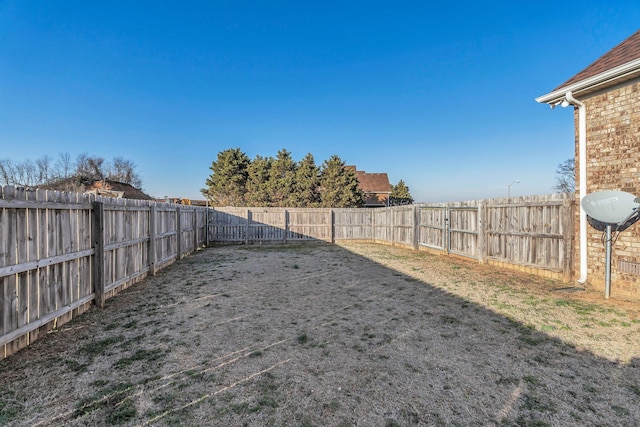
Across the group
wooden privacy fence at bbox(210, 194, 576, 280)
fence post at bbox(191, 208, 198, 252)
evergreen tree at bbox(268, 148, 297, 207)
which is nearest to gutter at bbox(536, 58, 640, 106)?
wooden privacy fence at bbox(210, 194, 576, 280)

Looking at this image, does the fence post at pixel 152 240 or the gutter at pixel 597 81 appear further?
the fence post at pixel 152 240

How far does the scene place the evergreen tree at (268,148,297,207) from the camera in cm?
2455

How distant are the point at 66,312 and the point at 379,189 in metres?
30.7

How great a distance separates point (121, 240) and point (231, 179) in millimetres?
22699

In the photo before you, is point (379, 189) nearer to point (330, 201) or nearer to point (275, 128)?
point (330, 201)

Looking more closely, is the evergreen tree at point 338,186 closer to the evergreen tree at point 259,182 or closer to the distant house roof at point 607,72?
the evergreen tree at point 259,182

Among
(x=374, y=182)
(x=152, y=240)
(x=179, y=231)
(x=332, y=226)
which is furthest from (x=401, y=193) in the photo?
(x=152, y=240)

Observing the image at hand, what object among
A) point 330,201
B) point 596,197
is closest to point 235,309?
point 596,197

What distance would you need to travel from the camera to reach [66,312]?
3.58 meters

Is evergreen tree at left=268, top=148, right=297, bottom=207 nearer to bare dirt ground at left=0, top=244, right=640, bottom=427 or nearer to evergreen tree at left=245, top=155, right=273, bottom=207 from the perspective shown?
evergreen tree at left=245, top=155, right=273, bottom=207

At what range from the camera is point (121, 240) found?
5215 mm

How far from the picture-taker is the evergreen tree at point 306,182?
24.3 m

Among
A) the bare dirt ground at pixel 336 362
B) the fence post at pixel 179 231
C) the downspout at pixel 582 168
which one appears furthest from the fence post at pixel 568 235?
the fence post at pixel 179 231

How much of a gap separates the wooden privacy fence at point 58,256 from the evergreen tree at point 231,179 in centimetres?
2163
